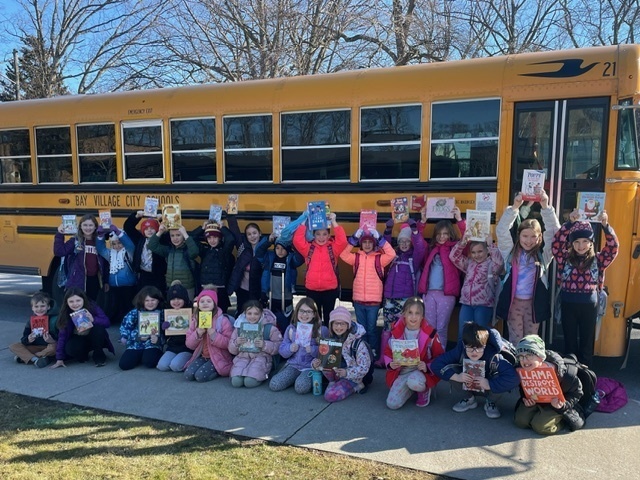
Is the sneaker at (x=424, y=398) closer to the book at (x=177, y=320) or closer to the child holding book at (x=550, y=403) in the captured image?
the child holding book at (x=550, y=403)

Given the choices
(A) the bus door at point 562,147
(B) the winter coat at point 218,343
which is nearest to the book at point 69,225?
(B) the winter coat at point 218,343

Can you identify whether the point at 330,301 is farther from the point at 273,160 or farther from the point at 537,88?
the point at 537,88

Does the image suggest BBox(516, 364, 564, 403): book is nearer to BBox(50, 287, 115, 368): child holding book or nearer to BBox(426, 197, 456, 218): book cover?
BBox(426, 197, 456, 218): book cover

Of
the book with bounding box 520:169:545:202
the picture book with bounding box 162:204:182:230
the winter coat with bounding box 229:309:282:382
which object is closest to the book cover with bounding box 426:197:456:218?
the book with bounding box 520:169:545:202

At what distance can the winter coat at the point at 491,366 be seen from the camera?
3.70 metres

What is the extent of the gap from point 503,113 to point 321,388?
9.00 ft

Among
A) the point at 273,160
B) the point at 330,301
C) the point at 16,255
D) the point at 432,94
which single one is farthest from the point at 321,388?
the point at 16,255

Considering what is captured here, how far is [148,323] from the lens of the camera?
507 centimetres

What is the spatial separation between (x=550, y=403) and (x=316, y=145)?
9.95ft

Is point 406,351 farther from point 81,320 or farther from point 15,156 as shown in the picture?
point 15,156

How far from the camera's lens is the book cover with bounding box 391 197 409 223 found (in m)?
4.84

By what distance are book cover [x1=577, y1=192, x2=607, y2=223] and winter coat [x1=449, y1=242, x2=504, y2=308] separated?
708 millimetres

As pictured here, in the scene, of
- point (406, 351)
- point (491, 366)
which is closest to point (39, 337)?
point (406, 351)

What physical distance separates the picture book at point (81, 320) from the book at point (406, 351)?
9.37 ft
